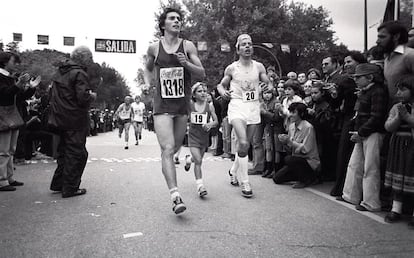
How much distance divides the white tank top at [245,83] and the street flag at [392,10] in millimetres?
4094

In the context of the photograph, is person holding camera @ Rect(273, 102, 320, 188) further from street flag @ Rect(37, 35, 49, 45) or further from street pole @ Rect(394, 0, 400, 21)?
street flag @ Rect(37, 35, 49, 45)

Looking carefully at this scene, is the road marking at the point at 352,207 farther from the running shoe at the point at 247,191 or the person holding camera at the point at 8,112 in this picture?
the person holding camera at the point at 8,112

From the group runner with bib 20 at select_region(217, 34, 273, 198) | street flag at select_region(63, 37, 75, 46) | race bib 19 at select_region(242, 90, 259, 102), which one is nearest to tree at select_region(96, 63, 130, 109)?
street flag at select_region(63, 37, 75, 46)

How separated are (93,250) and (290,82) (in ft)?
17.7

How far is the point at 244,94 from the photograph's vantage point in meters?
5.73

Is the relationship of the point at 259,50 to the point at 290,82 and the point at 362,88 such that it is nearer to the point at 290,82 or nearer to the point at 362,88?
the point at 290,82

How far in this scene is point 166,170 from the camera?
4.43 m

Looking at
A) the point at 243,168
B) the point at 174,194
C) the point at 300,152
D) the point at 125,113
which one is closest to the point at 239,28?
the point at 125,113

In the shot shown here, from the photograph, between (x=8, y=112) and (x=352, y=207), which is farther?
(x=8, y=112)

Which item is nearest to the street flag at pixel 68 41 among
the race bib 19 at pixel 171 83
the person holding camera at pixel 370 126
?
the race bib 19 at pixel 171 83

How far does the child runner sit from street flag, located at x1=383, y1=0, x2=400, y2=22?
14.8 ft

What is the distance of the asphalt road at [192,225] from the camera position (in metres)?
3.27

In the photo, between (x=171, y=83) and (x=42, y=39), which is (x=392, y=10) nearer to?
(x=171, y=83)

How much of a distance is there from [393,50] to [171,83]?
8.55 feet
